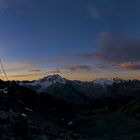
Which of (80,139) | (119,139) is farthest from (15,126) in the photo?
(119,139)

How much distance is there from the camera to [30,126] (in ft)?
268

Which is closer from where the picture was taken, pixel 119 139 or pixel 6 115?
pixel 6 115

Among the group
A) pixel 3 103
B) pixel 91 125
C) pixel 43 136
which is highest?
pixel 3 103

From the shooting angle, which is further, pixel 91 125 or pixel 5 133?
pixel 91 125

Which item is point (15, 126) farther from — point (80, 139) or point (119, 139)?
point (119, 139)

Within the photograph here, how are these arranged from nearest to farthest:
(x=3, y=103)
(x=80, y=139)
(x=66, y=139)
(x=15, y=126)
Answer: (x=15, y=126), (x=66, y=139), (x=80, y=139), (x=3, y=103)

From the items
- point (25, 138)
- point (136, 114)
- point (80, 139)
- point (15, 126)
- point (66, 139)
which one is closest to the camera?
point (25, 138)

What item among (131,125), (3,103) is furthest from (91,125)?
(3,103)

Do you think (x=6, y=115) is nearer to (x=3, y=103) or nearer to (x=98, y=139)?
(x=3, y=103)

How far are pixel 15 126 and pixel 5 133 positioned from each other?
4.61m

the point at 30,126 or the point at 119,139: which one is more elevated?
the point at 30,126

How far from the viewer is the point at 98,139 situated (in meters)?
107

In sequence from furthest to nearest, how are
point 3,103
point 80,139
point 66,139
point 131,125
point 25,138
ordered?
1. point 131,125
2. point 3,103
3. point 80,139
4. point 66,139
5. point 25,138

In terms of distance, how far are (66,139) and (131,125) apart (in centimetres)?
9000
